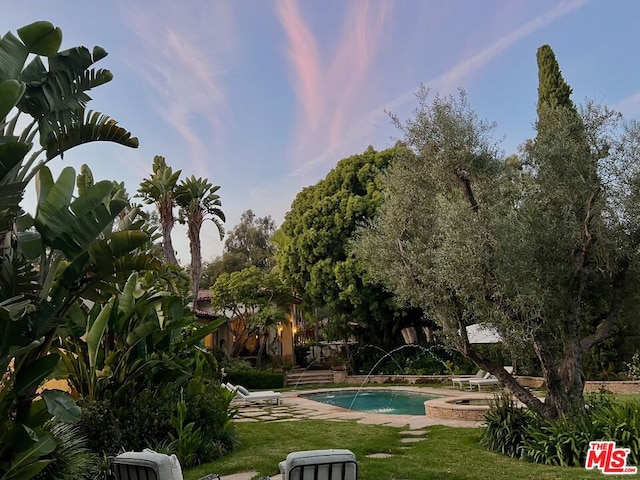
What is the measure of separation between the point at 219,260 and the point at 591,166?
146 ft

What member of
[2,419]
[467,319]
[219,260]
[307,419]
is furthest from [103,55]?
[219,260]

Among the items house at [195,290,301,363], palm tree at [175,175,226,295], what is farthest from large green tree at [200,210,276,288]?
palm tree at [175,175,226,295]

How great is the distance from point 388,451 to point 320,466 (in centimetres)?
449

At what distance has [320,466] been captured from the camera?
14.3 ft

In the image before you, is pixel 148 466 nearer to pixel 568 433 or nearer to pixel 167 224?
pixel 568 433

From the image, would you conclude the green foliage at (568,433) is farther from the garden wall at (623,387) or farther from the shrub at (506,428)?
the garden wall at (623,387)

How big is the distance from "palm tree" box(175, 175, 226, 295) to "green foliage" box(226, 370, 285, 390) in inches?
183

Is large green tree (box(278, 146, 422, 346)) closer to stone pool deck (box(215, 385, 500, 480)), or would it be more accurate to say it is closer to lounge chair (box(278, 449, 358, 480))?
stone pool deck (box(215, 385, 500, 480))

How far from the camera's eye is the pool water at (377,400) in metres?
15.9

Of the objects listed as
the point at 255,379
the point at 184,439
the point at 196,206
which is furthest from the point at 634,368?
the point at 196,206

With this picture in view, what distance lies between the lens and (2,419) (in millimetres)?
4953

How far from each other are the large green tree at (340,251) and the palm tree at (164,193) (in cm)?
725

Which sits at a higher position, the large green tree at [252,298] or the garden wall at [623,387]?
the large green tree at [252,298]

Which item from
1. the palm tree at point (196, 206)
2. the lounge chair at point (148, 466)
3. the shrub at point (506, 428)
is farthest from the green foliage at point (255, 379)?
the lounge chair at point (148, 466)
